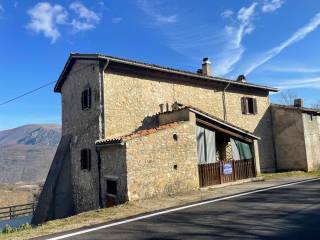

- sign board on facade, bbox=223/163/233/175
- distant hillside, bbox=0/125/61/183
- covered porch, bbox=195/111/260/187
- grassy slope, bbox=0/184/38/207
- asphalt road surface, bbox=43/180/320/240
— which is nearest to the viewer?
asphalt road surface, bbox=43/180/320/240

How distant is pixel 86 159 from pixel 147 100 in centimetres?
452

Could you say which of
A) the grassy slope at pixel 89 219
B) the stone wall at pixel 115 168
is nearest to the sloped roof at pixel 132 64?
the stone wall at pixel 115 168

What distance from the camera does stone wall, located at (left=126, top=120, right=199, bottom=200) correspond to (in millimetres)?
13844

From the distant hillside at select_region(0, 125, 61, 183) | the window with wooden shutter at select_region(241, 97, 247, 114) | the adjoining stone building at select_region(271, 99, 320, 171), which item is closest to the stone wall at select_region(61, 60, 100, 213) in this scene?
the window with wooden shutter at select_region(241, 97, 247, 114)

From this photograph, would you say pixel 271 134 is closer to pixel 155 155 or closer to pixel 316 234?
pixel 155 155

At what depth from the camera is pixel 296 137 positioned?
24422mm

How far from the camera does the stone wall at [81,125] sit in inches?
677

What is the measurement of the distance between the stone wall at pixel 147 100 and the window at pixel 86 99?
1.41 metres

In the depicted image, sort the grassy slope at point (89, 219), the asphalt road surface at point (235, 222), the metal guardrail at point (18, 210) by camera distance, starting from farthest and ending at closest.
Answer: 1. the metal guardrail at point (18, 210)
2. the grassy slope at point (89, 219)
3. the asphalt road surface at point (235, 222)

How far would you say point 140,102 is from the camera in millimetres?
18375

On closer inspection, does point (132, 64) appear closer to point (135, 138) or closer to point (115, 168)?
point (135, 138)

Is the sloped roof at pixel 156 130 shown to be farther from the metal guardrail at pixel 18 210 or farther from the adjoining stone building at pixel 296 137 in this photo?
the metal guardrail at pixel 18 210

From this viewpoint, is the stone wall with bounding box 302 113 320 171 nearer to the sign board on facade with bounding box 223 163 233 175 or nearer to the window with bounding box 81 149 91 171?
the sign board on facade with bounding box 223 163 233 175

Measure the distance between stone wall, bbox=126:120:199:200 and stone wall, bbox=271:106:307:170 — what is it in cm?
1142
